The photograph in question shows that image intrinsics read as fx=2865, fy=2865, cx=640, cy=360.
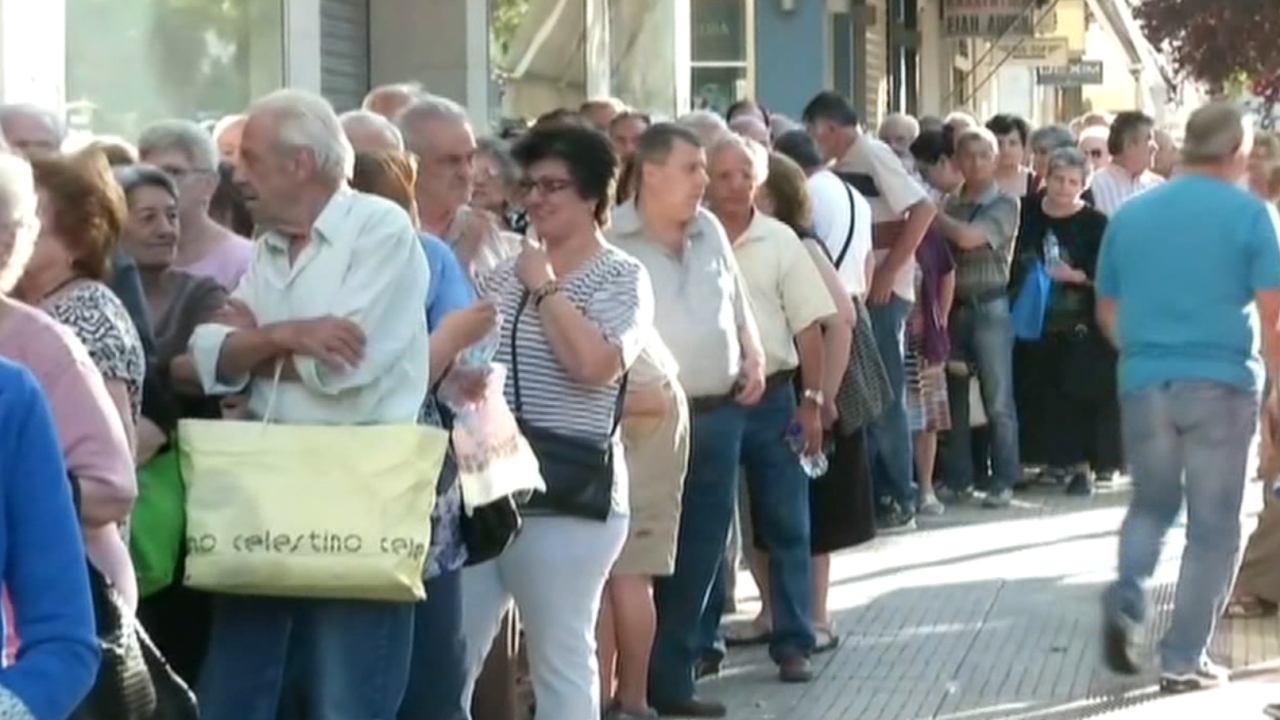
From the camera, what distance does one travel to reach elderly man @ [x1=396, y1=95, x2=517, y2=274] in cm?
742

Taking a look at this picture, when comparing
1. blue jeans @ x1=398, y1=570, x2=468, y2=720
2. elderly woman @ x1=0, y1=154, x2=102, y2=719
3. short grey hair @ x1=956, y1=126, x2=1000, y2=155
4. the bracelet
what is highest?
short grey hair @ x1=956, y1=126, x2=1000, y2=155

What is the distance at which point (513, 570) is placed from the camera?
23.5 ft

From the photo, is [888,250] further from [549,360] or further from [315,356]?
[315,356]

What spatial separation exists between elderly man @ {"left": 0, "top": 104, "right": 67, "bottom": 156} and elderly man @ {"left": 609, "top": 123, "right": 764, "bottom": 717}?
1723 millimetres

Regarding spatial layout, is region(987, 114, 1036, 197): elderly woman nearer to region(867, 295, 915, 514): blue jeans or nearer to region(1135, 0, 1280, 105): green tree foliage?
region(867, 295, 915, 514): blue jeans

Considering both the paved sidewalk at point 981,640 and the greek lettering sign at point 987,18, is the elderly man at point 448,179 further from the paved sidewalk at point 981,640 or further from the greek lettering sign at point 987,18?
the greek lettering sign at point 987,18

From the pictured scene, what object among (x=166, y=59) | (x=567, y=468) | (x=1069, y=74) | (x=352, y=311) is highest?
(x=1069, y=74)

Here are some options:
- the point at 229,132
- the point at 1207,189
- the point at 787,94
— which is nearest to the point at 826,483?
the point at 1207,189

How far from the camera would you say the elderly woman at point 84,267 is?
18.1 feet

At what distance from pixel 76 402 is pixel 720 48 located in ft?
67.4

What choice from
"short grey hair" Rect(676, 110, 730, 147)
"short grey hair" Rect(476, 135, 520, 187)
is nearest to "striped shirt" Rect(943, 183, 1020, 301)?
"short grey hair" Rect(676, 110, 730, 147)

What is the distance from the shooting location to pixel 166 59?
12.7 m

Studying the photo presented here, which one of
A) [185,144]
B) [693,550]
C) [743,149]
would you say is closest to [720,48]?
[743,149]

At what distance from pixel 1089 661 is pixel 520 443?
4.20 meters
